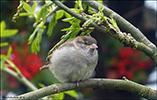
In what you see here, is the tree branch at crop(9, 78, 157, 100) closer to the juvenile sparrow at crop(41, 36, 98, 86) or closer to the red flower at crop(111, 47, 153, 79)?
the juvenile sparrow at crop(41, 36, 98, 86)

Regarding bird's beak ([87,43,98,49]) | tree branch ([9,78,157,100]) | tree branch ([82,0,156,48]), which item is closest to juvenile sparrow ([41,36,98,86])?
bird's beak ([87,43,98,49])

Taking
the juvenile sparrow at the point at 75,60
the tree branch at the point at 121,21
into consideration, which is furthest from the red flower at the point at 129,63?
the tree branch at the point at 121,21

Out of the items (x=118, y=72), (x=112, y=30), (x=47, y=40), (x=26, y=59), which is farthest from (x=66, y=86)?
(x=47, y=40)

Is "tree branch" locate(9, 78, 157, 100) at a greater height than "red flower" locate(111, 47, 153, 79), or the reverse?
"red flower" locate(111, 47, 153, 79)

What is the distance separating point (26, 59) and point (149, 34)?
155cm

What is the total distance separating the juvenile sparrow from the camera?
1.87m

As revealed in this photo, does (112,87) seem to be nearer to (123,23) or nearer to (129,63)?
(123,23)

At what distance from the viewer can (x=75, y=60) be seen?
74.4 inches

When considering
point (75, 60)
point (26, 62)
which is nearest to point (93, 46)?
point (75, 60)

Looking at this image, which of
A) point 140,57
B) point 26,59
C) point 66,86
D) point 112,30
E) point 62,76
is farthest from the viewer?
point 140,57

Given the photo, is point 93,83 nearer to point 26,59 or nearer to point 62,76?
point 62,76

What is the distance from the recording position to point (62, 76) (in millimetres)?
1898

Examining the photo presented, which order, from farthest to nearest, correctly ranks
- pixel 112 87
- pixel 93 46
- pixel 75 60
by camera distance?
pixel 93 46
pixel 75 60
pixel 112 87

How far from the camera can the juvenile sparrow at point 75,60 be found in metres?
1.87
